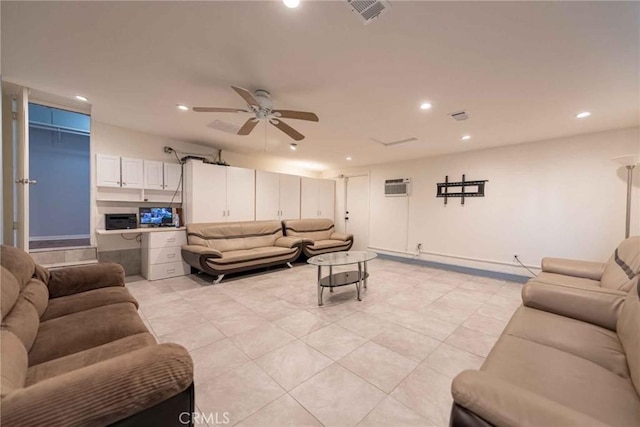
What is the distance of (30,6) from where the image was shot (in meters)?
1.52

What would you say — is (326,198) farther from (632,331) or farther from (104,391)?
(104,391)

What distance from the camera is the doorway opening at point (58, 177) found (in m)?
5.44

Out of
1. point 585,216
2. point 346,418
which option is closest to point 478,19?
point 346,418

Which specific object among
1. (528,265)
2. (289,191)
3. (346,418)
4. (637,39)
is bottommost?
(346,418)

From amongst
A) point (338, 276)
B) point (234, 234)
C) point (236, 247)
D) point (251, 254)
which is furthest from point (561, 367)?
point (234, 234)

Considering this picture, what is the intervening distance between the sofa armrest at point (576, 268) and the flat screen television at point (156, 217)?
221 inches

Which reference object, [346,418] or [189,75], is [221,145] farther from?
[346,418]

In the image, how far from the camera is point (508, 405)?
777 mm

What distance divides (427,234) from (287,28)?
16.1 ft

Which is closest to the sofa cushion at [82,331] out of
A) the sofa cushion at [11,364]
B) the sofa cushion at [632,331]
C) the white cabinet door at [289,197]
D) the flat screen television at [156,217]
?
the sofa cushion at [11,364]

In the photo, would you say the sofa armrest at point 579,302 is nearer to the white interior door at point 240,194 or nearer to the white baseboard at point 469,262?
the white baseboard at point 469,262

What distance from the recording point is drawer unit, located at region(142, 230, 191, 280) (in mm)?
3900

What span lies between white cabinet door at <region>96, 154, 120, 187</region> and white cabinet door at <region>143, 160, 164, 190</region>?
1.20 feet

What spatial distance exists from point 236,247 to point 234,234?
0.88ft
